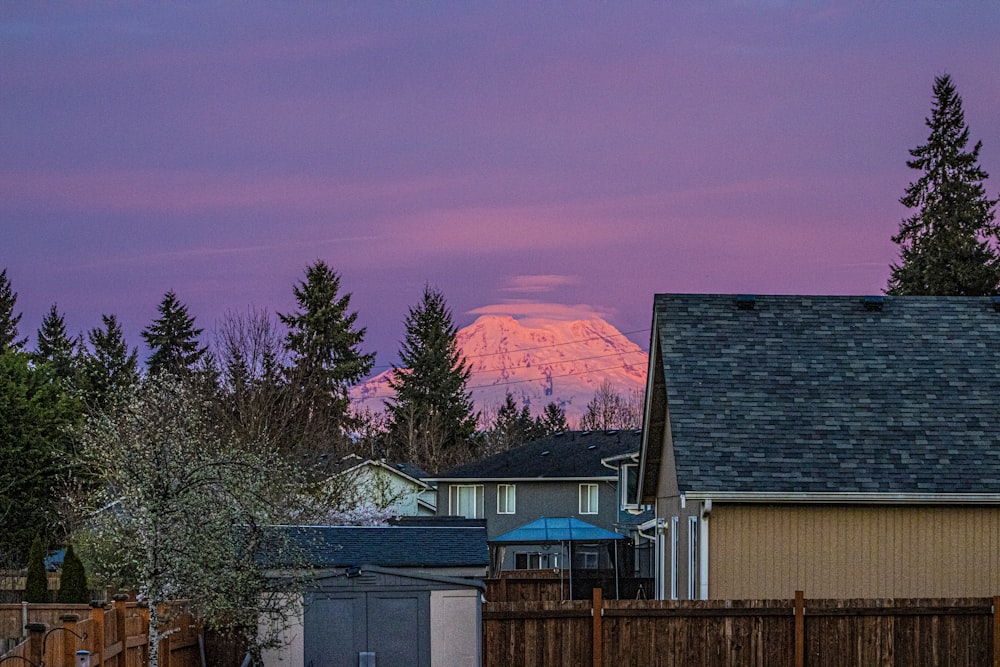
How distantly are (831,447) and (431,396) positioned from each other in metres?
65.4

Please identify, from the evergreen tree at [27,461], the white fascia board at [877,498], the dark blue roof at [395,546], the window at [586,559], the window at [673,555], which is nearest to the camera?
the white fascia board at [877,498]

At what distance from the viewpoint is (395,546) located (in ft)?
79.2

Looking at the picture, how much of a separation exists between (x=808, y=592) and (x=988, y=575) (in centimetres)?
271

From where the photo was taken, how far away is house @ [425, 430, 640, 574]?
55.6 m

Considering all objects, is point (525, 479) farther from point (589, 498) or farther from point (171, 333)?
point (171, 333)

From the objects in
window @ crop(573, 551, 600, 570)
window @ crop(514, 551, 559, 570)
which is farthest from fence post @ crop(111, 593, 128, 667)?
window @ crop(514, 551, 559, 570)

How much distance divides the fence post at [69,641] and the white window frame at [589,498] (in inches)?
1784

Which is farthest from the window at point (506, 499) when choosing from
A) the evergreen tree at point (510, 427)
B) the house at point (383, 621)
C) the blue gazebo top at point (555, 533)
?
the house at point (383, 621)

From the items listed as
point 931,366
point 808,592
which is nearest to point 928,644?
point 808,592

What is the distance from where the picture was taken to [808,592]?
19.6 meters

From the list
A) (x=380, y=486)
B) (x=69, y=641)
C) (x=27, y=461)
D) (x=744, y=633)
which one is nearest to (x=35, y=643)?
(x=69, y=641)

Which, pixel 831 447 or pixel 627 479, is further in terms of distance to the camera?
pixel 627 479

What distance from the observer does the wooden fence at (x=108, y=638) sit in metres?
10.8

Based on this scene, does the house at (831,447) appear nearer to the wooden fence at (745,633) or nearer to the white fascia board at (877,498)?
the white fascia board at (877,498)
